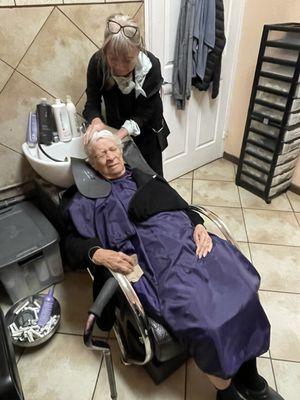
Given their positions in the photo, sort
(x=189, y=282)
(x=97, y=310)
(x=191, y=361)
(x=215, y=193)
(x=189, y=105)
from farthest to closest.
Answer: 1. (x=215, y=193)
2. (x=189, y=105)
3. (x=191, y=361)
4. (x=189, y=282)
5. (x=97, y=310)

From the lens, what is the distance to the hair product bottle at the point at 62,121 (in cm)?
157

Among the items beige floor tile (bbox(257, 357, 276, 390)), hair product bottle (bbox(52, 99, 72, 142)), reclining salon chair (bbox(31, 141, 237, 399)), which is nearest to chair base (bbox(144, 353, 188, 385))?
reclining salon chair (bbox(31, 141, 237, 399))

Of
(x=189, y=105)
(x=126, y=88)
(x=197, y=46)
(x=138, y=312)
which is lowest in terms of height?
(x=138, y=312)

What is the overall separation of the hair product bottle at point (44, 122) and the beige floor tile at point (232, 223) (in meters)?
1.17

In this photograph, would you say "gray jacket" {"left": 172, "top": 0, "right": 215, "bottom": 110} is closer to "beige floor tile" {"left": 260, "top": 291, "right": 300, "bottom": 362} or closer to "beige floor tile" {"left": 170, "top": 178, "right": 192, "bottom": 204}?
"beige floor tile" {"left": 170, "top": 178, "right": 192, "bottom": 204}

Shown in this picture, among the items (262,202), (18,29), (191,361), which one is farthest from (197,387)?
(18,29)

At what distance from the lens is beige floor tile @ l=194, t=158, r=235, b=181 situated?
2664 millimetres

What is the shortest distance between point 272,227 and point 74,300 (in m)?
1.36

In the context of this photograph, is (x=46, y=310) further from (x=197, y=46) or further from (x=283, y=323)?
(x=197, y=46)

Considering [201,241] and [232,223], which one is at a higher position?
[201,241]

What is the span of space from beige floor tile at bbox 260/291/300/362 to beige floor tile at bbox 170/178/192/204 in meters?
0.98

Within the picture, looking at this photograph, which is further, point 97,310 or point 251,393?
point 251,393

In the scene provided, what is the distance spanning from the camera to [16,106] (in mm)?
1588

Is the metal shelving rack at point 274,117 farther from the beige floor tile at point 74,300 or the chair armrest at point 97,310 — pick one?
the chair armrest at point 97,310
